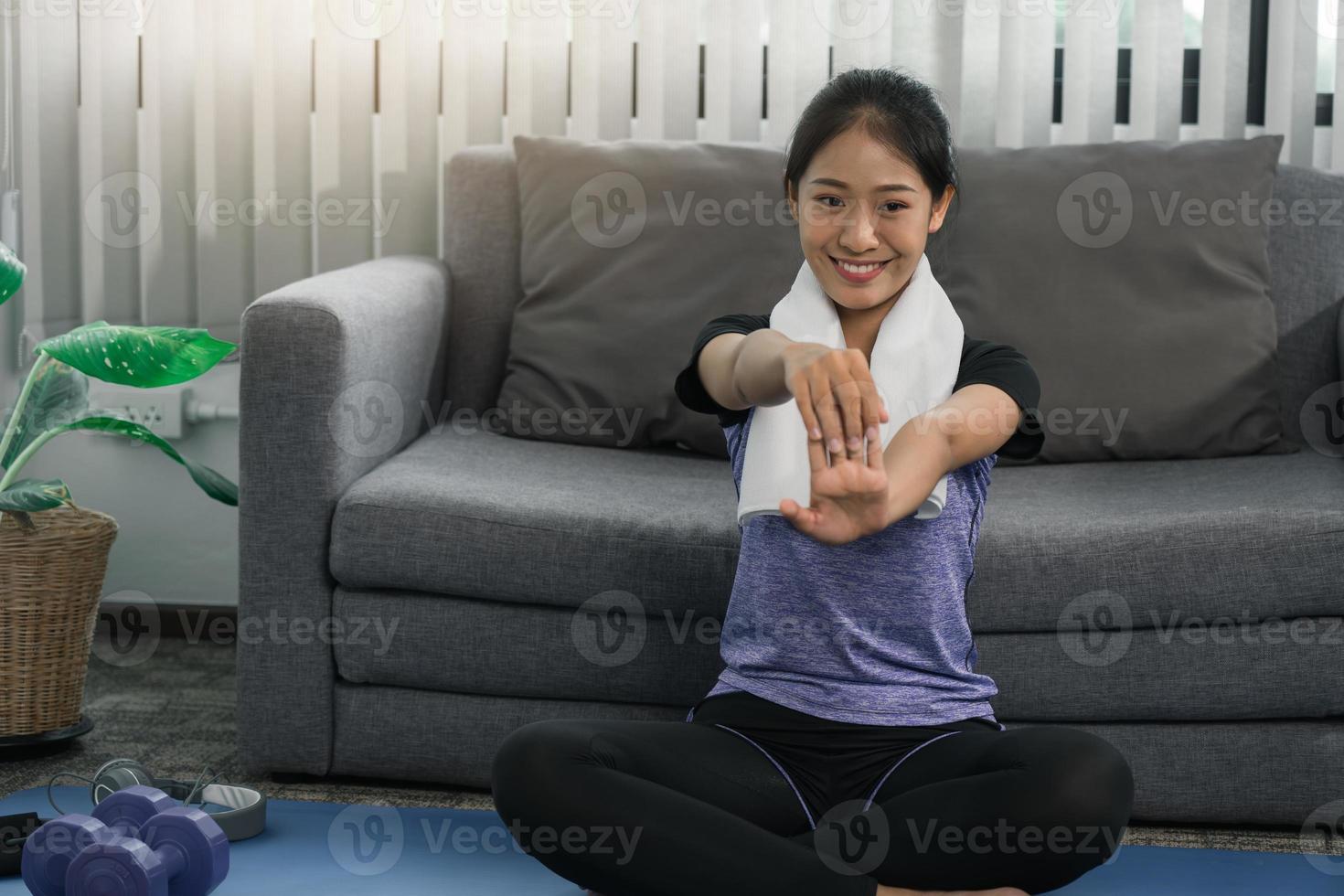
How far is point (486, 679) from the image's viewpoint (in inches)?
65.5

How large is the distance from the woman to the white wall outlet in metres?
1.49

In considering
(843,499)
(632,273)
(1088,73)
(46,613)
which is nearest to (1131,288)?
(1088,73)

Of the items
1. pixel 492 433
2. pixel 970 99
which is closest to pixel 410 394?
pixel 492 433

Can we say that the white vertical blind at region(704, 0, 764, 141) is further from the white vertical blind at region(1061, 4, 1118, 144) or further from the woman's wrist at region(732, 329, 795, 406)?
the woman's wrist at region(732, 329, 795, 406)

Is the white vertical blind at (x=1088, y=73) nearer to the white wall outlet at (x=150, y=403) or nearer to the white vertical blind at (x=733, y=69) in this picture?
the white vertical blind at (x=733, y=69)

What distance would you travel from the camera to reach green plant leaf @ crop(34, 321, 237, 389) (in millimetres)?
1773

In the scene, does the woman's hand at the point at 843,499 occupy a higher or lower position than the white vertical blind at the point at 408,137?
lower

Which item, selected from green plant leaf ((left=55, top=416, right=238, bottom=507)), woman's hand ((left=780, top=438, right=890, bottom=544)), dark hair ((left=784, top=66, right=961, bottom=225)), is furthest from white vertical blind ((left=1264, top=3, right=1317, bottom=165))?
green plant leaf ((left=55, top=416, right=238, bottom=507))

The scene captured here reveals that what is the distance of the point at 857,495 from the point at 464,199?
140cm

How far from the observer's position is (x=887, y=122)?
1311 mm

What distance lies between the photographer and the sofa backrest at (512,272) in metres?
2.12

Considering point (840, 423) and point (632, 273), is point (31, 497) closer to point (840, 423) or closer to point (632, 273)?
point (632, 273)

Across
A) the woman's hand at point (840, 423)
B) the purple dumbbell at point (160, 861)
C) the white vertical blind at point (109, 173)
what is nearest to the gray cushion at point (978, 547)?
the purple dumbbell at point (160, 861)

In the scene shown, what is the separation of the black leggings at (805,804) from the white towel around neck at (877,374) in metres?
0.22
